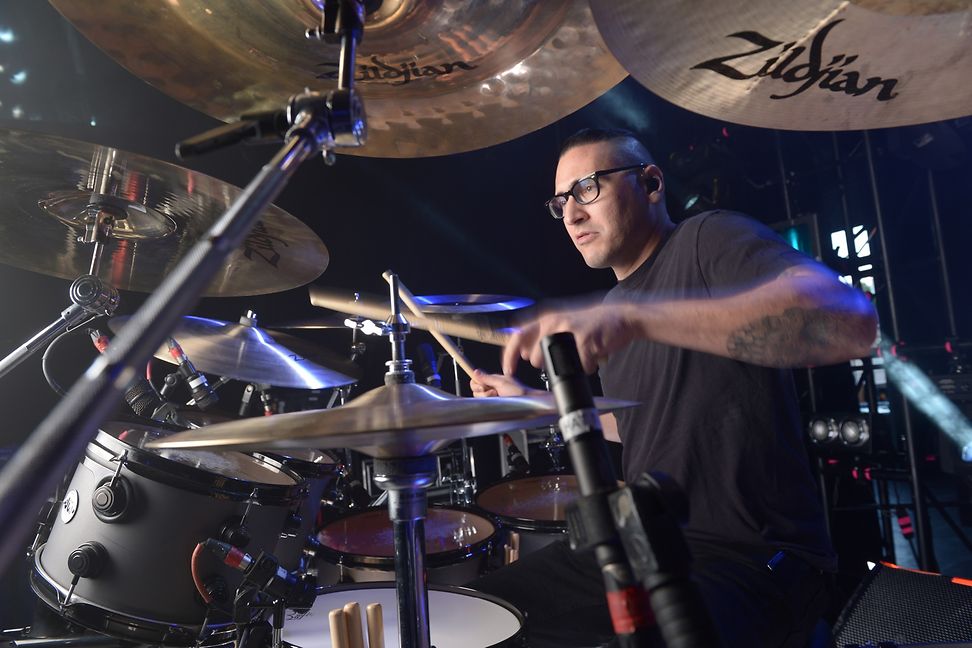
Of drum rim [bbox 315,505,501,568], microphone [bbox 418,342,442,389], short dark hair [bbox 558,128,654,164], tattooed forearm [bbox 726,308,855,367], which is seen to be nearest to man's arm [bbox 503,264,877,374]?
tattooed forearm [bbox 726,308,855,367]

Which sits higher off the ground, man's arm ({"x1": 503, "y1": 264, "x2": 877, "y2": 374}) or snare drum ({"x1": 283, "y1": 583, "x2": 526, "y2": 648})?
man's arm ({"x1": 503, "y1": 264, "x2": 877, "y2": 374})

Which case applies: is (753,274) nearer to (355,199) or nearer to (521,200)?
(355,199)

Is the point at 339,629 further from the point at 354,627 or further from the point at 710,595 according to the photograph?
the point at 710,595

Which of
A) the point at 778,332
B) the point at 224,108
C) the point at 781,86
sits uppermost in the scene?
the point at 224,108

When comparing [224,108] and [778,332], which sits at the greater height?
[224,108]

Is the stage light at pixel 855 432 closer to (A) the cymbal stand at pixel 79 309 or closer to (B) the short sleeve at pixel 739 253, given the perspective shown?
(B) the short sleeve at pixel 739 253

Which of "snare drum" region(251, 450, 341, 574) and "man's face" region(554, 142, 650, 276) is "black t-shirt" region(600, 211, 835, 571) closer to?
"man's face" region(554, 142, 650, 276)

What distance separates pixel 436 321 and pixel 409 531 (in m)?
0.64

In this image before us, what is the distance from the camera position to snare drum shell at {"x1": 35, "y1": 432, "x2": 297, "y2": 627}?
1576mm

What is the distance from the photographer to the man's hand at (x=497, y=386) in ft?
4.04

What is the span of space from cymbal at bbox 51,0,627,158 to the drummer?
27 cm

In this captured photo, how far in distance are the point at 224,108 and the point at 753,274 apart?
1239 mm

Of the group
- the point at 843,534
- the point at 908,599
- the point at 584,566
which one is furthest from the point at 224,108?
the point at 843,534

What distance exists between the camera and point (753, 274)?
1261 millimetres
